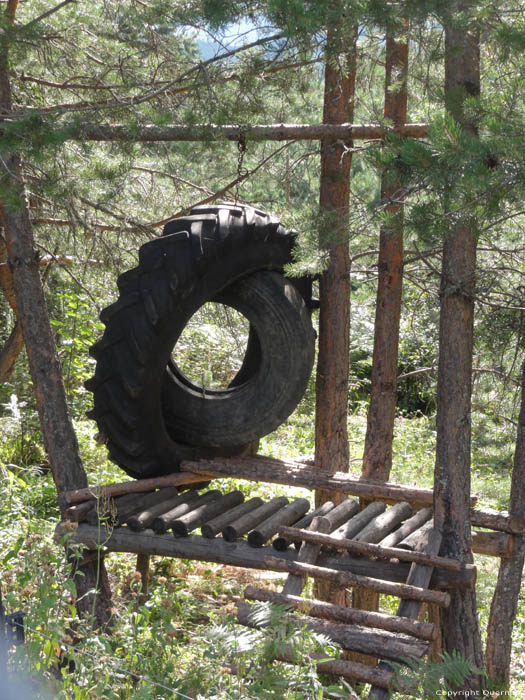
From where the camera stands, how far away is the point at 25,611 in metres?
3.41

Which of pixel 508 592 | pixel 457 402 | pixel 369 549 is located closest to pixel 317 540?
pixel 369 549

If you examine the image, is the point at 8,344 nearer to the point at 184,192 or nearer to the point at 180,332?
the point at 184,192

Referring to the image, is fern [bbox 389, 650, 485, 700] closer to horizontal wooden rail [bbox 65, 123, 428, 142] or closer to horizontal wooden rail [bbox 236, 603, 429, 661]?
horizontal wooden rail [bbox 236, 603, 429, 661]

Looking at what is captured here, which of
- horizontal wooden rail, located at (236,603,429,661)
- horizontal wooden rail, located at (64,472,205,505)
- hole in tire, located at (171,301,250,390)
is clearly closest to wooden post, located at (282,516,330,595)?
horizontal wooden rail, located at (236,603,429,661)

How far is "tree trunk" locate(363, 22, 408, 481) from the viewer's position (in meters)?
5.71

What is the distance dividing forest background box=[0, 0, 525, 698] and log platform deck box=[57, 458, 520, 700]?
43 cm

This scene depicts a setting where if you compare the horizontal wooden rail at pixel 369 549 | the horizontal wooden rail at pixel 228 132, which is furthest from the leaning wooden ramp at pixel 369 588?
the horizontal wooden rail at pixel 228 132

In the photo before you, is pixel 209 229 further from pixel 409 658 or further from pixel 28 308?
pixel 409 658

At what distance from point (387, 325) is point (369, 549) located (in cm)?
204

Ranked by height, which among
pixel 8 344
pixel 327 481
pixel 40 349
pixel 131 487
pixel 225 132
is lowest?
pixel 131 487

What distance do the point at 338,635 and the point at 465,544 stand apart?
1.00 metres

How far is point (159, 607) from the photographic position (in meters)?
4.83

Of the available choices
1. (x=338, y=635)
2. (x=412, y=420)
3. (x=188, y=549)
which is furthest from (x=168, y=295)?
(x=412, y=420)

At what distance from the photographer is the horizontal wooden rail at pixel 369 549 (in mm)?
4125
